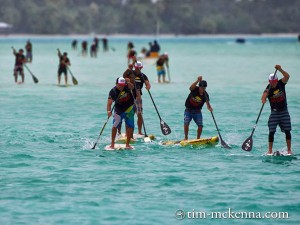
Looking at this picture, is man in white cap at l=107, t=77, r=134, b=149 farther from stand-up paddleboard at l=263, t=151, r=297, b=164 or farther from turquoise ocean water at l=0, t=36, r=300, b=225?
stand-up paddleboard at l=263, t=151, r=297, b=164

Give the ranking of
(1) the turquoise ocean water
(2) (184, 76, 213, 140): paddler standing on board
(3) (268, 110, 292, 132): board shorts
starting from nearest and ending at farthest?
(1) the turquoise ocean water → (3) (268, 110, 292, 132): board shorts → (2) (184, 76, 213, 140): paddler standing on board

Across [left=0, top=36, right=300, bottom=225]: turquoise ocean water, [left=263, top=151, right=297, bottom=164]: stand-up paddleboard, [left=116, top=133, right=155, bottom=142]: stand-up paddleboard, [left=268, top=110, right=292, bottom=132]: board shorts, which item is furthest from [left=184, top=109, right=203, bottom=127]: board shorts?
[left=268, top=110, right=292, bottom=132]: board shorts

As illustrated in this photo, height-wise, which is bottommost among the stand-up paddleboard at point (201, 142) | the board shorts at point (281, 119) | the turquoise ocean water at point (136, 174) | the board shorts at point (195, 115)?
the turquoise ocean water at point (136, 174)

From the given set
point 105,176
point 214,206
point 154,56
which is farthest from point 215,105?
point 154,56

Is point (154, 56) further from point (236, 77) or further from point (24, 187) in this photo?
point (24, 187)

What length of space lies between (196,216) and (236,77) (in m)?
39.5

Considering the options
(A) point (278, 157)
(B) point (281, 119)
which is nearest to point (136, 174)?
(B) point (281, 119)

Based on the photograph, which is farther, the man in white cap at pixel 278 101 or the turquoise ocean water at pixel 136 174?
the man in white cap at pixel 278 101

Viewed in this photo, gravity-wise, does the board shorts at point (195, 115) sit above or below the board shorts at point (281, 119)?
below

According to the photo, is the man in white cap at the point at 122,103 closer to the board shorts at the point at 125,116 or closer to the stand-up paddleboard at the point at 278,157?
the board shorts at the point at 125,116

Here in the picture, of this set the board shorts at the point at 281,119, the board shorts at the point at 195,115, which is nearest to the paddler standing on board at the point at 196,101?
the board shorts at the point at 195,115

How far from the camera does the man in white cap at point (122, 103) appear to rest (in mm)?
21797

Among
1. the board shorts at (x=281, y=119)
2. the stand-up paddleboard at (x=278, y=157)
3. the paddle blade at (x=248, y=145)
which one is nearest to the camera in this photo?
the board shorts at (x=281, y=119)

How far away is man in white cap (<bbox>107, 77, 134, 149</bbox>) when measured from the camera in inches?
858
